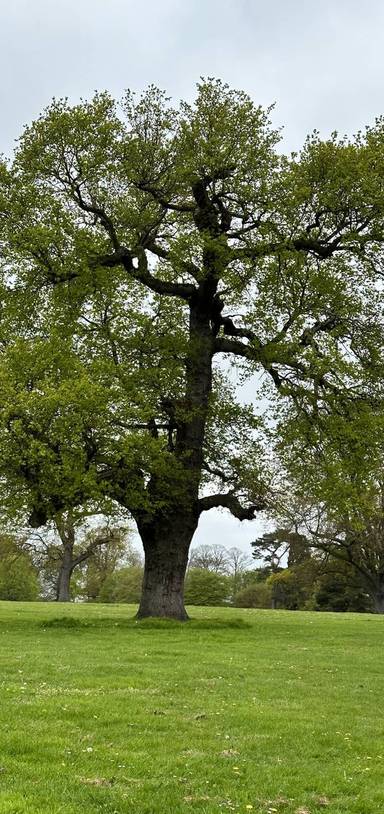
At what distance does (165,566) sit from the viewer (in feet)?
79.3

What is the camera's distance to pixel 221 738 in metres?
8.54

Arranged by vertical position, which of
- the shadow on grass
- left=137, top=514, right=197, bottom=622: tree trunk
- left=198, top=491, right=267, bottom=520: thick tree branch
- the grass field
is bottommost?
the grass field

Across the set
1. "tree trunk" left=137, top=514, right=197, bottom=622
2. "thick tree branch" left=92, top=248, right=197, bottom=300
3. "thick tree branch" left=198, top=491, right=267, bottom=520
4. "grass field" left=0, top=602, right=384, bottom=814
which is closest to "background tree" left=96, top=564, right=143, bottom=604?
"thick tree branch" left=198, top=491, right=267, bottom=520

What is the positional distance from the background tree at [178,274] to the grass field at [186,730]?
7650 millimetres

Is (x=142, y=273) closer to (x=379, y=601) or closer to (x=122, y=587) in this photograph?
(x=379, y=601)

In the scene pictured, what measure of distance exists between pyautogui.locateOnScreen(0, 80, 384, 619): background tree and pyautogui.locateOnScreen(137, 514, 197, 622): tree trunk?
0.05 metres

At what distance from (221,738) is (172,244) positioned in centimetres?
1852

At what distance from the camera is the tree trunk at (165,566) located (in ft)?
79.2

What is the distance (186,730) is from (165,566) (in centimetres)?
1538

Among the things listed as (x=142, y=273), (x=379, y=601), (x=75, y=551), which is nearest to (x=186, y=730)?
(x=142, y=273)

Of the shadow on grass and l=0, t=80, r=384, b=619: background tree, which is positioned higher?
l=0, t=80, r=384, b=619: background tree

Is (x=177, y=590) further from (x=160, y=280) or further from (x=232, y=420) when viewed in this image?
(x=160, y=280)

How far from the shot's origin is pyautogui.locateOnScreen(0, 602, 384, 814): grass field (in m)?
6.41

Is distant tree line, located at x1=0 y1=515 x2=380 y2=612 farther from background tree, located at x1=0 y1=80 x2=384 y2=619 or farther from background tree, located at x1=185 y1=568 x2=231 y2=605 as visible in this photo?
background tree, located at x1=0 y1=80 x2=384 y2=619
